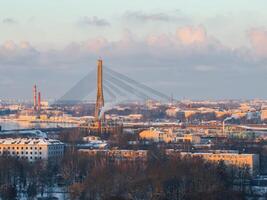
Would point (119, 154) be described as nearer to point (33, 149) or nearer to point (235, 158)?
point (33, 149)

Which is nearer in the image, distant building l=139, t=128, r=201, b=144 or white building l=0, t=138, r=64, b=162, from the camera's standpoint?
white building l=0, t=138, r=64, b=162

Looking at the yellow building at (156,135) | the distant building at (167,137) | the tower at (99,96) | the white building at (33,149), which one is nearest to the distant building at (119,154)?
the white building at (33,149)

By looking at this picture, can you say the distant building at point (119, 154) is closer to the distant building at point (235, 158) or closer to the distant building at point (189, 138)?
the distant building at point (235, 158)

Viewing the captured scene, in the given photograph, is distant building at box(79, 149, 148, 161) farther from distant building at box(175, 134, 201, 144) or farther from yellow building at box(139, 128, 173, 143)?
A: yellow building at box(139, 128, 173, 143)

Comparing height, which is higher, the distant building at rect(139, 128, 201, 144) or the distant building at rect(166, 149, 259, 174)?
the distant building at rect(139, 128, 201, 144)

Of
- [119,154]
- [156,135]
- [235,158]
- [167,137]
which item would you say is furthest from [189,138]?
[235,158]

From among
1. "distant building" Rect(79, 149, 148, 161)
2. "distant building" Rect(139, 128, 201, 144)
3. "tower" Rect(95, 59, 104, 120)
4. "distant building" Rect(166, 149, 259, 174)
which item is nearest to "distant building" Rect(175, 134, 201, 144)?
"distant building" Rect(139, 128, 201, 144)

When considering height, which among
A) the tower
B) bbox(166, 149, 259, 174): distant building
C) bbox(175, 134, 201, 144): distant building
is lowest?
bbox(166, 149, 259, 174): distant building

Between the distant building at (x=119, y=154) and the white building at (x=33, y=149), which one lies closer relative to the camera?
the distant building at (x=119, y=154)

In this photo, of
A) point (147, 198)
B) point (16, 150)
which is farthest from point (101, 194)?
point (16, 150)

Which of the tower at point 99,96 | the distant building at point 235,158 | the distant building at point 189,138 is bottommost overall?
the distant building at point 235,158
